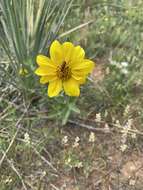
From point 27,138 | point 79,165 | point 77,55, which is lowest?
point 79,165

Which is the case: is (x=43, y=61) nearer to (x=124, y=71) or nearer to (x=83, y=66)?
(x=83, y=66)

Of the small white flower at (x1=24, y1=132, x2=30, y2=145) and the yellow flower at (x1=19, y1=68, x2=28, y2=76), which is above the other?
the yellow flower at (x1=19, y1=68, x2=28, y2=76)

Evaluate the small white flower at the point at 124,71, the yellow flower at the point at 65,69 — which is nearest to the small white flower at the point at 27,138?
the yellow flower at the point at 65,69

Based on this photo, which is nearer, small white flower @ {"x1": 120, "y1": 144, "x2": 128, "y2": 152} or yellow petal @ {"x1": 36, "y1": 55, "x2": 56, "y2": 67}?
yellow petal @ {"x1": 36, "y1": 55, "x2": 56, "y2": 67}

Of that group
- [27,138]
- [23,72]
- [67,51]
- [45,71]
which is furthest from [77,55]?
[27,138]

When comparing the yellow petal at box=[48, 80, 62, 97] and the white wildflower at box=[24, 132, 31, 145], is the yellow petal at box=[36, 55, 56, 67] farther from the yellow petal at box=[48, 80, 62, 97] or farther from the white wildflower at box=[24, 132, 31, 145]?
the white wildflower at box=[24, 132, 31, 145]

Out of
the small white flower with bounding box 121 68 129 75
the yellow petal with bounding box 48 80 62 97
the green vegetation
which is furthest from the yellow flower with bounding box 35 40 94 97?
the small white flower with bounding box 121 68 129 75
